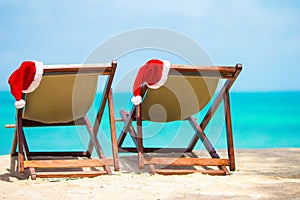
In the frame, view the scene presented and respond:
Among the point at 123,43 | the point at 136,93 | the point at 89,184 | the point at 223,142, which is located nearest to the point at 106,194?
the point at 89,184

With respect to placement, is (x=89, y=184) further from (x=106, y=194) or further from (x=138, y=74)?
(x=138, y=74)

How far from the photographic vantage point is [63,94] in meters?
3.82

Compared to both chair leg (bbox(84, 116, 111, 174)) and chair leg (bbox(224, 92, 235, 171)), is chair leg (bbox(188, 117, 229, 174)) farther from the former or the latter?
chair leg (bbox(84, 116, 111, 174))

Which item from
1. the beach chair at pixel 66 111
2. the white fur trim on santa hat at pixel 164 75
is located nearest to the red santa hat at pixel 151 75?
the white fur trim on santa hat at pixel 164 75

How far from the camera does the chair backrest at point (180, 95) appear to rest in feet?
12.2

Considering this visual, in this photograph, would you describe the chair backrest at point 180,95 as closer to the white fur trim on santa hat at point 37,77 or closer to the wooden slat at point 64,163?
the wooden slat at point 64,163

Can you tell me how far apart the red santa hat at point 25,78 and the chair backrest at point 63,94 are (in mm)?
66

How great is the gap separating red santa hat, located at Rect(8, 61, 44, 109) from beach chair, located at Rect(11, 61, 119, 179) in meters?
0.07

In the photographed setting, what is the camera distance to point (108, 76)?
374cm

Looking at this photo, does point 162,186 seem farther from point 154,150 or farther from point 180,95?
point 154,150

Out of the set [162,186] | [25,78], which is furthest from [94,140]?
[162,186]

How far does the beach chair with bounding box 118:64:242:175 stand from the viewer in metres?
3.73

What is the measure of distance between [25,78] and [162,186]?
1.23 meters

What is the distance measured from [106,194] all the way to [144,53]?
1.69 m
